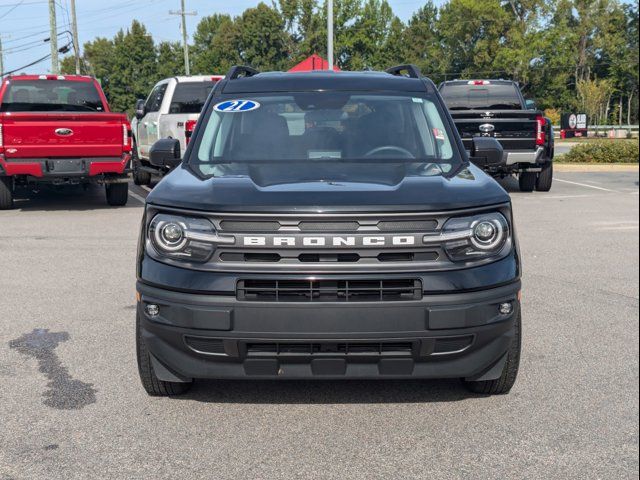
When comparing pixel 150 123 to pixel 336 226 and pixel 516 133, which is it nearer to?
pixel 516 133

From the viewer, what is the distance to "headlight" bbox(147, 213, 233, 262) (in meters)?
3.97

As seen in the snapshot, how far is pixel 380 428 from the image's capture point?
4.09 m

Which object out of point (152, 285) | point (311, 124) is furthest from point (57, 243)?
point (152, 285)

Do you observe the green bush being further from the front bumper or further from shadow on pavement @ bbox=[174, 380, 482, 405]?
the front bumper

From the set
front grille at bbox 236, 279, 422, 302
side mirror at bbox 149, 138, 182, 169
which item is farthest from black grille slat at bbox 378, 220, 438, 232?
side mirror at bbox 149, 138, 182, 169

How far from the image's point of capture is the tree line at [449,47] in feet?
267

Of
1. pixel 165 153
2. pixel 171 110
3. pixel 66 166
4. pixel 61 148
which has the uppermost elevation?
pixel 171 110

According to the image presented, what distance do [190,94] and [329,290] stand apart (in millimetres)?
13229

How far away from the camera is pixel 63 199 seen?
1577 centimetres

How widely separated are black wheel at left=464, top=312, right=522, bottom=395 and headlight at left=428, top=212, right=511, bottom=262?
1.43ft

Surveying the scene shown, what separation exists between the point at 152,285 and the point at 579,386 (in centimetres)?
243

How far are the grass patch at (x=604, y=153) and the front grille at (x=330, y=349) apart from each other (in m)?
20.5

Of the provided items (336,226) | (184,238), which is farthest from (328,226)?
(184,238)

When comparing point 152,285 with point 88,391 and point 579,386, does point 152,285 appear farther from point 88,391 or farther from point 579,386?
point 579,386
